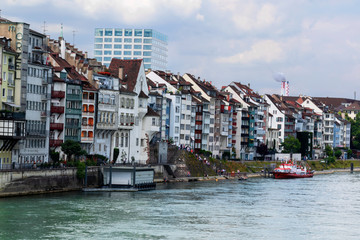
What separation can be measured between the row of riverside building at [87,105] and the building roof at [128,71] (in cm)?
9

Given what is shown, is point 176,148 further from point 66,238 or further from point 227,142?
point 66,238

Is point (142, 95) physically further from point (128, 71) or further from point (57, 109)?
point (57, 109)

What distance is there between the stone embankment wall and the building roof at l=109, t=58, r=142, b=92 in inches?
1040

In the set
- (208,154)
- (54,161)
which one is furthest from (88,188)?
(208,154)

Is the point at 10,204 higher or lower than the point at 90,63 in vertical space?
lower

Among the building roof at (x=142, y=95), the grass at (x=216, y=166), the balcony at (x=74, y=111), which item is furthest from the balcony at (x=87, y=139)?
the grass at (x=216, y=166)

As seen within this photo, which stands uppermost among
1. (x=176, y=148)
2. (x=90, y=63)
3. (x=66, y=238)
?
(x=90, y=63)

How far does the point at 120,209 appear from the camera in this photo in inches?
3356

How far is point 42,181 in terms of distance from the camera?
313ft

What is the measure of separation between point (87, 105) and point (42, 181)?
78.5 ft

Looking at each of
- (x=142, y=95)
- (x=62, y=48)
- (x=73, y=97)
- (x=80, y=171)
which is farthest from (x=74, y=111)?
(x=142, y=95)

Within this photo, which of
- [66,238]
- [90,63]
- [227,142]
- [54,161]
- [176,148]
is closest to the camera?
[66,238]

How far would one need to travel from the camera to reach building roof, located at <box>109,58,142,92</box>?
132 m

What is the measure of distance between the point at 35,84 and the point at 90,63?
27.1 meters
